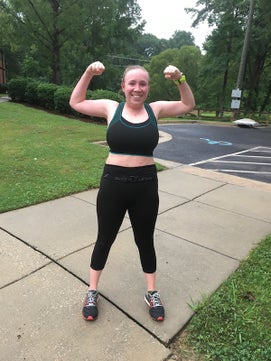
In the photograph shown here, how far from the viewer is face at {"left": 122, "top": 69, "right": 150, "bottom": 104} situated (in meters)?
2.20

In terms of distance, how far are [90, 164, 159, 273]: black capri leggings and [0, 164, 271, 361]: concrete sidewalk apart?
1.75 feet

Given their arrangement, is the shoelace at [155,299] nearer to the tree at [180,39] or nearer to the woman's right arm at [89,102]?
the woman's right arm at [89,102]

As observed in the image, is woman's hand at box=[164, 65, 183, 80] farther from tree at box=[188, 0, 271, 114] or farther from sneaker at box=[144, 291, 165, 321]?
tree at box=[188, 0, 271, 114]

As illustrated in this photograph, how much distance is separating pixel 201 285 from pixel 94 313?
1019mm

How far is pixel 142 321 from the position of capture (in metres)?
2.40

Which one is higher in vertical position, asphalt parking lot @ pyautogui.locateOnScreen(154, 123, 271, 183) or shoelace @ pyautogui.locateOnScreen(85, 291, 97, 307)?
shoelace @ pyautogui.locateOnScreen(85, 291, 97, 307)

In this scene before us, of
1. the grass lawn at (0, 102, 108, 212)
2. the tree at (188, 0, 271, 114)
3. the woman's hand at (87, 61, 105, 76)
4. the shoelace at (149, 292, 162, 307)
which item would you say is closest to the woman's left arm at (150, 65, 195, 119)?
the woman's hand at (87, 61, 105, 76)

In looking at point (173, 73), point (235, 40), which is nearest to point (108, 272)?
point (173, 73)

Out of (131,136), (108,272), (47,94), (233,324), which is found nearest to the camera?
(131,136)

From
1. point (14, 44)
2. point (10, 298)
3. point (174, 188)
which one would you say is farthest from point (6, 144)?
point (14, 44)

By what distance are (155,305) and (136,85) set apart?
1.65 m

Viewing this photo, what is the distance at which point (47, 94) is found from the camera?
622 inches

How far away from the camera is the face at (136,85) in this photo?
2.20 meters

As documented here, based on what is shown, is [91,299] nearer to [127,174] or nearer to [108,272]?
[108,272]
